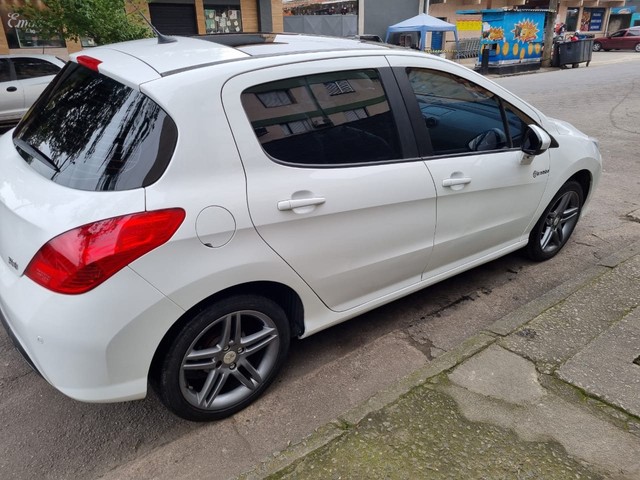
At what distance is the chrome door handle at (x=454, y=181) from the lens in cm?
294

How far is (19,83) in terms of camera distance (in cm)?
946

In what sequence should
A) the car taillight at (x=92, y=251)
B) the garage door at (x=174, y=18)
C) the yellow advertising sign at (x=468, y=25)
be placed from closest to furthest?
the car taillight at (x=92, y=251), the garage door at (x=174, y=18), the yellow advertising sign at (x=468, y=25)

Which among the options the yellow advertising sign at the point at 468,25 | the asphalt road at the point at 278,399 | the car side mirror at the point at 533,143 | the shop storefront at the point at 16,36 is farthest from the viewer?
the yellow advertising sign at the point at 468,25

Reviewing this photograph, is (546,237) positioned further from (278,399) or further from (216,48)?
(216,48)

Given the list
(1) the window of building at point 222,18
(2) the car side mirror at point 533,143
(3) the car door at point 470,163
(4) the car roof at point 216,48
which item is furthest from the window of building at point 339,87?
(1) the window of building at point 222,18

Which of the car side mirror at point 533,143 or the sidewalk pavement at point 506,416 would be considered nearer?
the sidewalk pavement at point 506,416

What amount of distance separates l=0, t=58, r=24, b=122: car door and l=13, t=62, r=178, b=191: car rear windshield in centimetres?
821

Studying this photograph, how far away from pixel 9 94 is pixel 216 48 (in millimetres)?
8748

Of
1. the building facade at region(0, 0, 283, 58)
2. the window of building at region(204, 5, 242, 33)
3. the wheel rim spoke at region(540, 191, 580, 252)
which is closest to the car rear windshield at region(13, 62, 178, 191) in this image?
the wheel rim spoke at region(540, 191, 580, 252)

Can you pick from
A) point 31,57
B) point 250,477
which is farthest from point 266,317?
point 31,57

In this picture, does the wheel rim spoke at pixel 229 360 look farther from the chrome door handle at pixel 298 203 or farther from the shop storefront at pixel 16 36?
the shop storefront at pixel 16 36

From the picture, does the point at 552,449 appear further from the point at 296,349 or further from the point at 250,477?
the point at 296,349

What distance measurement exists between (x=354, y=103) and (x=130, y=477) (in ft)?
6.88

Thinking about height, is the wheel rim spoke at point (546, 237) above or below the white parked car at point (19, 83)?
below
